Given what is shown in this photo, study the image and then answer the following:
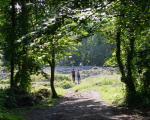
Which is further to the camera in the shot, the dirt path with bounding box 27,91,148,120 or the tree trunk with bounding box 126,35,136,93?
the tree trunk with bounding box 126,35,136,93

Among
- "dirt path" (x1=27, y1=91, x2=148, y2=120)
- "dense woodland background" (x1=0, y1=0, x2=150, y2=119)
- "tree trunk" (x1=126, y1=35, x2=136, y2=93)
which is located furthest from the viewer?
"tree trunk" (x1=126, y1=35, x2=136, y2=93)

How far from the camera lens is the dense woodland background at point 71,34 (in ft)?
26.8

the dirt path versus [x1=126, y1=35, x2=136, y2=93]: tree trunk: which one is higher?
[x1=126, y1=35, x2=136, y2=93]: tree trunk

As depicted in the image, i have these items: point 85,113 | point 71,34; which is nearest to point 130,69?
point 85,113

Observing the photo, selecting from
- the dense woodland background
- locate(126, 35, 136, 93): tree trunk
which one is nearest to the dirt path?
locate(126, 35, 136, 93): tree trunk

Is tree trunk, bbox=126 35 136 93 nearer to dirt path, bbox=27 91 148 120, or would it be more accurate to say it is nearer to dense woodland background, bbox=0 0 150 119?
dense woodland background, bbox=0 0 150 119

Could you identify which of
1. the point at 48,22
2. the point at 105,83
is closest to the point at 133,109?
the point at 48,22

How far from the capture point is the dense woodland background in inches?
322

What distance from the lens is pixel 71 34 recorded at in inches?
326

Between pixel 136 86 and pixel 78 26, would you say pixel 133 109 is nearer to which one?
pixel 136 86

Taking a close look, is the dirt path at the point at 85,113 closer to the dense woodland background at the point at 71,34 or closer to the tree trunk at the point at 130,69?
the tree trunk at the point at 130,69


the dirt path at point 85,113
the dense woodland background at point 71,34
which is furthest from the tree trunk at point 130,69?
the dirt path at point 85,113

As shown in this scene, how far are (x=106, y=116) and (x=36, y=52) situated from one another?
10.2m

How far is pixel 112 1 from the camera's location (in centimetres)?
873
